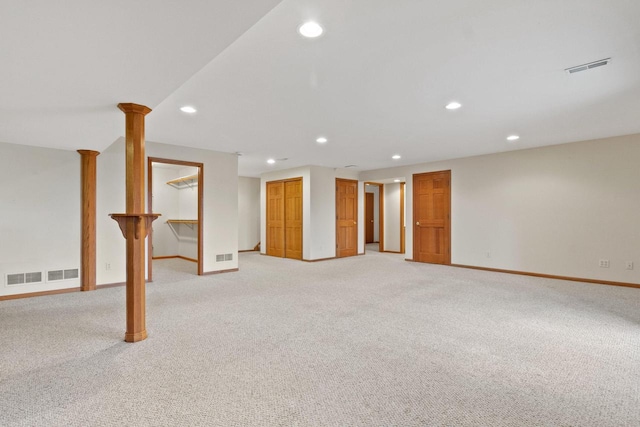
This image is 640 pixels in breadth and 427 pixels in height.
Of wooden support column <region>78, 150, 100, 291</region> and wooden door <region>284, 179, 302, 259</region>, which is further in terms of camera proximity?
wooden door <region>284, 179, 302, 259</region>

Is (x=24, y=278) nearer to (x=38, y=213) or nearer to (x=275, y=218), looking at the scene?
(x=38, y=213)

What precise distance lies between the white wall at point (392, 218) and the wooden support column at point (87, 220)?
7.47m

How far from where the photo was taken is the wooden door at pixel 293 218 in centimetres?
794

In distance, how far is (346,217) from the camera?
8.53m

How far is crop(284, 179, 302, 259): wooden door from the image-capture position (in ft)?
26.0

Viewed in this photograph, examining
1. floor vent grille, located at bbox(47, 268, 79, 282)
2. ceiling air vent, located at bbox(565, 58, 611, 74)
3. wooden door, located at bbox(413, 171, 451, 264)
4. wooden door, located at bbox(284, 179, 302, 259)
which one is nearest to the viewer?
ceiling air vent, located at bbox(565, 58, 611, 74)

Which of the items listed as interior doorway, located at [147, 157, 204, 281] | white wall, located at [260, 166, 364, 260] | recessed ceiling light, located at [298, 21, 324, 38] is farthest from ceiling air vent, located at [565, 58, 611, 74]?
interior doorway, located at [147, 157, 204, 281]

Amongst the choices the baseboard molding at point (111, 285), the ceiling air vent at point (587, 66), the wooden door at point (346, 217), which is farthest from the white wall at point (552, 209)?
the baseboard molding at point (111, 285)

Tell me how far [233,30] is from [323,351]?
2352 mm

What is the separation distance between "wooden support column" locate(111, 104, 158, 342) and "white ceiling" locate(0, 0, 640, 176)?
24 centimetres

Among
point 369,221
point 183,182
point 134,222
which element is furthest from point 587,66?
point 369,221

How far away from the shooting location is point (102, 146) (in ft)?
14.5

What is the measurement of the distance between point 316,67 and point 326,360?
236 cm

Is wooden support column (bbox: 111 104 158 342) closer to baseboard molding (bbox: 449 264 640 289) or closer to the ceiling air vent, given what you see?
the ceiling air vent
